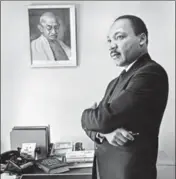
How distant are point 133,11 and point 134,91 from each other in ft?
4.77

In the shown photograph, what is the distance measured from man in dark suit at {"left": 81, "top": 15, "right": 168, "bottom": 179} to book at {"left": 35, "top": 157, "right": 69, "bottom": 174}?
1.74ft

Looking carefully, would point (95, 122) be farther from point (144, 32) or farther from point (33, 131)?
point (33, 131)

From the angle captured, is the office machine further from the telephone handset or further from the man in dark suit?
the man in dark suit

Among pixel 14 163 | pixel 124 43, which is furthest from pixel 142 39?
pixel 14 163

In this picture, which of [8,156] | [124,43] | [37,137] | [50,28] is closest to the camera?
[124,43]

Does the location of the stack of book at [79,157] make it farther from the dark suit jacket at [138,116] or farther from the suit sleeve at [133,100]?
the suit sleeve at [133,100]

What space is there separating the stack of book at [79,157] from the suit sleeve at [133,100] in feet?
2.61

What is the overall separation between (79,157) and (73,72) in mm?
848

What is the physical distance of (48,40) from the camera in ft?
8.13

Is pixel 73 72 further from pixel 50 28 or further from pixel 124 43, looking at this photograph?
pixel 124 43

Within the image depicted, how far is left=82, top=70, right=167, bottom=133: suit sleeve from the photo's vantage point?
3.97ft

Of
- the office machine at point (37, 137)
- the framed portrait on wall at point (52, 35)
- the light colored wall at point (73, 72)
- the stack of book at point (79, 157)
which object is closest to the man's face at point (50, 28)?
the framed portrait on wall at point (52, 35)

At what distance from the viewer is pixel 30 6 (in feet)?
7.99

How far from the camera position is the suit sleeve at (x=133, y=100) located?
1.21 metres
